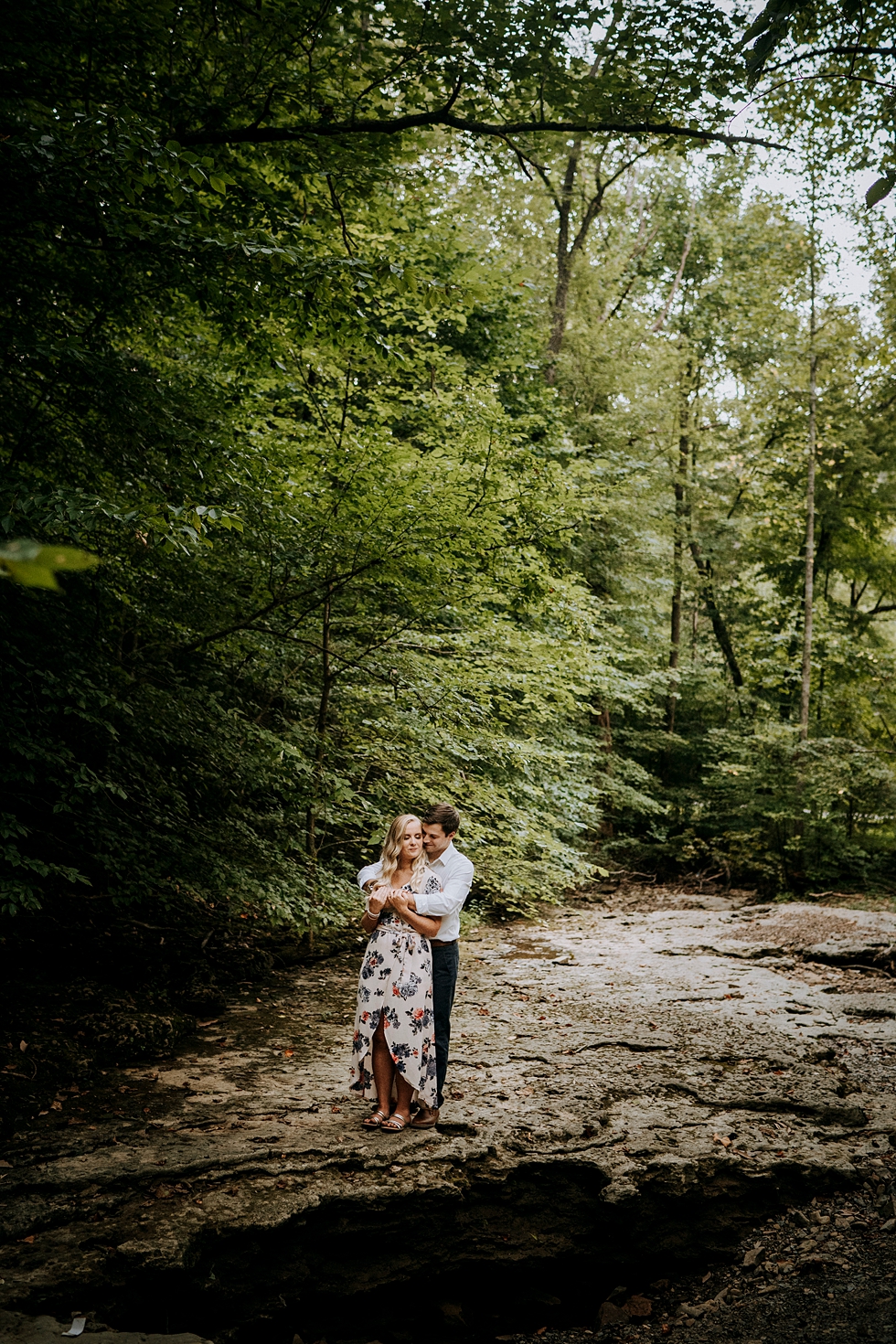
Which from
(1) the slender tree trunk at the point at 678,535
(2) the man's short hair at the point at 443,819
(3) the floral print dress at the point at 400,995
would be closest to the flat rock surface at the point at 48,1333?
(3) the floral print dress at the point at 400,995

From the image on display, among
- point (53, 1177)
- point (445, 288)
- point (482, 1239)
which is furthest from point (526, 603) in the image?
point (53, 1177)

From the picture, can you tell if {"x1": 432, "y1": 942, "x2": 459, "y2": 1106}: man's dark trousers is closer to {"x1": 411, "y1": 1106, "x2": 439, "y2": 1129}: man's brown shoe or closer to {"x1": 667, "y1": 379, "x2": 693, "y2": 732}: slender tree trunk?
{"x1": 411, "y1": 1106, "x2": 439, "y2": 1129}: man's brown shoe

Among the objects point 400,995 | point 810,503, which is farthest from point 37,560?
point 810,503

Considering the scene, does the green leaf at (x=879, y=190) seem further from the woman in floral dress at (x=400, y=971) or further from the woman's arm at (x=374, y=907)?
the woman's arm at (x=374, y=907)

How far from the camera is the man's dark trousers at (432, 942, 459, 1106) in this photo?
4824 millimetres

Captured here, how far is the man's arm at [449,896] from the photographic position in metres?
4.52

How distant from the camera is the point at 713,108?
212 inches

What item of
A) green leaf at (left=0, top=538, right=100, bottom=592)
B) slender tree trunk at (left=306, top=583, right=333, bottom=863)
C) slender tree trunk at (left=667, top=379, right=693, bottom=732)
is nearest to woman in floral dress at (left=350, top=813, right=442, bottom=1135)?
slender tree trunk at (left=306, top=583, right=333, bottom=863)

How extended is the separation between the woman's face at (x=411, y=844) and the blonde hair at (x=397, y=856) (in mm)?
16

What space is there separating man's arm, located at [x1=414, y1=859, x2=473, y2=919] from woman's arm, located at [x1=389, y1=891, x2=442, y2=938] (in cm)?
4

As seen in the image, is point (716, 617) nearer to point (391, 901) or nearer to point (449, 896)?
point (449, 896)

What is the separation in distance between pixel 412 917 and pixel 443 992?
0.66 meters

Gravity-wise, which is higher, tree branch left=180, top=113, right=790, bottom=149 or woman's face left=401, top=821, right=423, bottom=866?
tree branch left=180, top=113, right=790, bottom=149

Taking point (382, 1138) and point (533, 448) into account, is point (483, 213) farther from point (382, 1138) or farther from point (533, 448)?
point (382, 1138)
